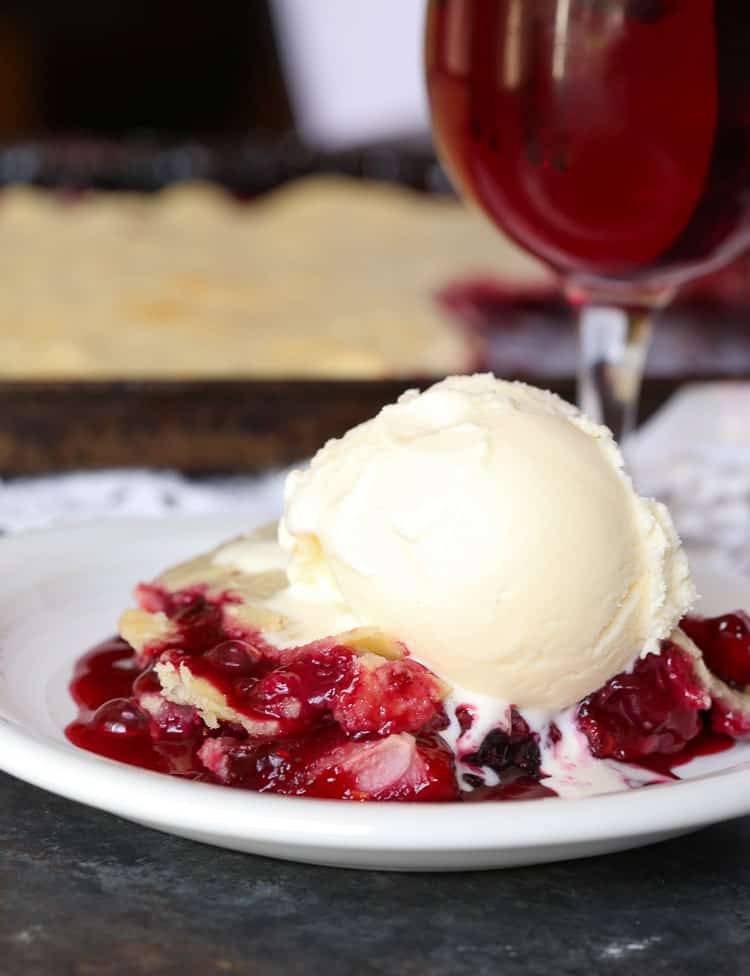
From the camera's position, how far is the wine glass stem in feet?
3.72

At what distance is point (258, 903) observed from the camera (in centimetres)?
66

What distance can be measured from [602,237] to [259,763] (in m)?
0.50

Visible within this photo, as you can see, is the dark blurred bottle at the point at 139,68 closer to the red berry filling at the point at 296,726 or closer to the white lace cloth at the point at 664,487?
the white lace cloth at the point at 664,487

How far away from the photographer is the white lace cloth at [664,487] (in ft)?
4.36

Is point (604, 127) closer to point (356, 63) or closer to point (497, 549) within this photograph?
point (497, 549)

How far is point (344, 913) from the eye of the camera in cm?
66

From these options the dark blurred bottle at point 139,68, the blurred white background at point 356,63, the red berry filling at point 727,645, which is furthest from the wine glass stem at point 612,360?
the dark blurred bottle at point 139,68

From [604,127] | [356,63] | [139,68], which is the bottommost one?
[139,68]

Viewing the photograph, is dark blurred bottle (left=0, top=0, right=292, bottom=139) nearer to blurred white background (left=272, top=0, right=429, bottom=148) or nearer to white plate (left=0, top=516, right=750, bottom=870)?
blurred white background (left=272, top=0, right=429, bottom=148)

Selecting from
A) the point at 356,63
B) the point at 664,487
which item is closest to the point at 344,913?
the point at 664,487

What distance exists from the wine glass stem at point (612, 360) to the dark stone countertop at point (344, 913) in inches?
18.3

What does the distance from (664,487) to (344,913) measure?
2.72 feet

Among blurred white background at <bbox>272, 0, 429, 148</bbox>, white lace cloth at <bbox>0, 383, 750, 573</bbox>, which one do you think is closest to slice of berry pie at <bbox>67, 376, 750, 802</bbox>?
white lace cloth at <bbox>0, 383, 750, 573</bbox>

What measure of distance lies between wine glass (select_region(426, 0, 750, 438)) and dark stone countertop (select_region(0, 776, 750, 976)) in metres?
0.47
